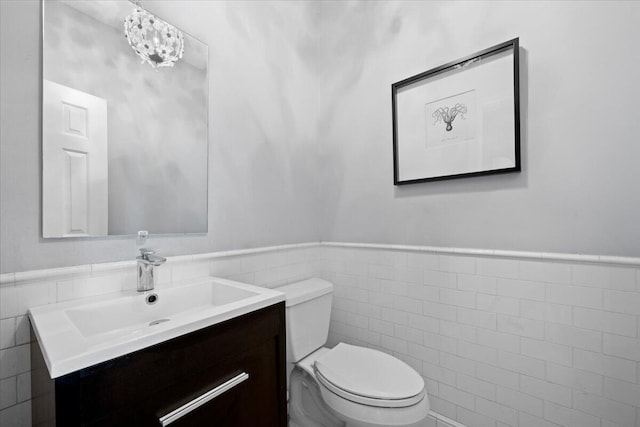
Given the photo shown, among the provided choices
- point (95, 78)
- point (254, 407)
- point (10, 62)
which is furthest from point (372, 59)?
point (254, 407)

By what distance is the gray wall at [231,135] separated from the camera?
88 centimetres

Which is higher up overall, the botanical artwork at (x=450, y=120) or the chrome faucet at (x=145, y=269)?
the botanical artwork at (x=450, y=120)

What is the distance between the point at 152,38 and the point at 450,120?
54.3 inches

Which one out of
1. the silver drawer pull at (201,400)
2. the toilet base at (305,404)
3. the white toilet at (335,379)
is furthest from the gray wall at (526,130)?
the silver drawer pull at (201,400)

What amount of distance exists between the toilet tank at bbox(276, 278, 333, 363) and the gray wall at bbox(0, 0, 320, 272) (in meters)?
0.35

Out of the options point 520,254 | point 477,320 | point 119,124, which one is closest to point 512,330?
point 477,320

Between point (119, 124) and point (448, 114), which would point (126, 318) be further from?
point (448, 114)

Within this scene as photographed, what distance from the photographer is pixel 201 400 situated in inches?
30.9

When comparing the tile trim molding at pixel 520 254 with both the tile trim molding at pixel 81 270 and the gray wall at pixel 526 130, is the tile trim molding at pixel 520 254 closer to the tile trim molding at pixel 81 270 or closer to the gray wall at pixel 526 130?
the gray wall at pixel 526 130

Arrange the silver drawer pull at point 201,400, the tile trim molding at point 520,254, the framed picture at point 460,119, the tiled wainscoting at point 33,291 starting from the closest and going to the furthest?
1. the silver drawer pull at point 201,400
2. the tiled wainscoting at point 33,291
3. the tile trim molding at point 520,254
4. the framed picture at point 460,119

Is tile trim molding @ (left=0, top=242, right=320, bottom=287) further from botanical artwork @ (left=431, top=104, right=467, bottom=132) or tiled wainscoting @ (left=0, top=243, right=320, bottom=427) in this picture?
→ botanical artwork @ (left=431, top=104, right=467, bottom=132)

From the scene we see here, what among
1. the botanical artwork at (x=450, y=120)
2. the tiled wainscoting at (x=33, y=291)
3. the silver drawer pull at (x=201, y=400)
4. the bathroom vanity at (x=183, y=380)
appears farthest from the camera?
the botanical artwork at (x=450, y=120)

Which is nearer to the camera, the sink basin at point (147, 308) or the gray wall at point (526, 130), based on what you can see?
the sink basin at point (147, 308)

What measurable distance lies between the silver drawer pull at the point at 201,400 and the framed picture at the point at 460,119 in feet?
3.99
